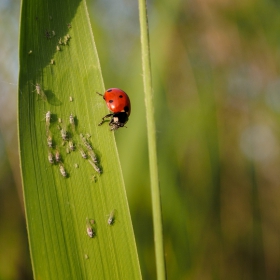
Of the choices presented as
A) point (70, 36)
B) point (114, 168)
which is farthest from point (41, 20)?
point (114, 168)

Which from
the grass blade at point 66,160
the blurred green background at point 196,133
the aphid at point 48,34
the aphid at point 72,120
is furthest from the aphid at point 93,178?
the blurred green background at point 196,133

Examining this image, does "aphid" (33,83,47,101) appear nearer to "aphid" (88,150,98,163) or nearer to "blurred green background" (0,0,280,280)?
"aphid" (88,150,98,163)

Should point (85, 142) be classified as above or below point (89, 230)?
above

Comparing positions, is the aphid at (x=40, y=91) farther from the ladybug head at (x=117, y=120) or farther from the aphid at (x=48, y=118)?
the ladybug head at (x=117, y=120)

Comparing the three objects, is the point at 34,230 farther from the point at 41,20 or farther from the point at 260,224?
the point at 260,224

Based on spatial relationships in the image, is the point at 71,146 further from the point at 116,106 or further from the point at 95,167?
the point at 116,106

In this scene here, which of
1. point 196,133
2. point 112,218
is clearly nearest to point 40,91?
point 112,218

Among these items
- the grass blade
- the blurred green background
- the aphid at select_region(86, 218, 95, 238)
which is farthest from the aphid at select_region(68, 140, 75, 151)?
the blurred green background
